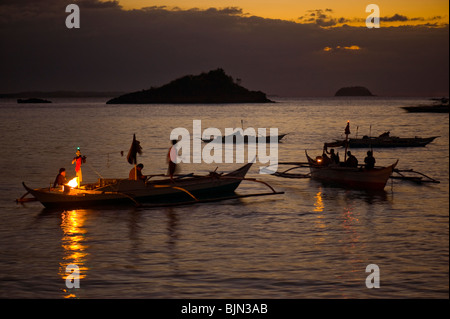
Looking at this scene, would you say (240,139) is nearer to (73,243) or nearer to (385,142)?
(385,142)

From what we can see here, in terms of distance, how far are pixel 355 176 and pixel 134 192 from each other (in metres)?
10.9

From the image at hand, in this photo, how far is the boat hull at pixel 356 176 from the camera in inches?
1048

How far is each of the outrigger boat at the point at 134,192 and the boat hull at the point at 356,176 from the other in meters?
6.03

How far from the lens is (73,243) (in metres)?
18.0

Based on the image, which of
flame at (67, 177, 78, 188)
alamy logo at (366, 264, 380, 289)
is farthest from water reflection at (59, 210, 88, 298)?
alamy logo at (366, 264, 380, 289)

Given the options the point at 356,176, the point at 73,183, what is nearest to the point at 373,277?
the point at 73,183

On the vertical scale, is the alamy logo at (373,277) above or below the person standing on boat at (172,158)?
below

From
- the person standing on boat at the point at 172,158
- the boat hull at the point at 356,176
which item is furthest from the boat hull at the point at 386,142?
the person standing on boat at the point at 172,158

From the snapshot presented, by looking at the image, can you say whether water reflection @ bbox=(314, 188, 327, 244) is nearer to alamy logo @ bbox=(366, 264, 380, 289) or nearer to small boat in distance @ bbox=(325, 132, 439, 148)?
alamy logo @ bbox=(366, 264, 380, 289)

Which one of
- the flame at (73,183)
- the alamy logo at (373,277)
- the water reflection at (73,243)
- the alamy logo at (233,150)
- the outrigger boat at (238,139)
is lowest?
the alamy logo at (373,277)

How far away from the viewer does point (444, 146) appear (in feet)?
190

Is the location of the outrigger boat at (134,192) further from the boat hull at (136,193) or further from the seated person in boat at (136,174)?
the seated person in boat at (136,174)

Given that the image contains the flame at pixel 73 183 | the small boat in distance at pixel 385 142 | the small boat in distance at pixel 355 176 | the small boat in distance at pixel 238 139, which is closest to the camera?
the flame at pixel 73 183

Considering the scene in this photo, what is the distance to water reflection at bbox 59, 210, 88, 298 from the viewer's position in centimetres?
1477
